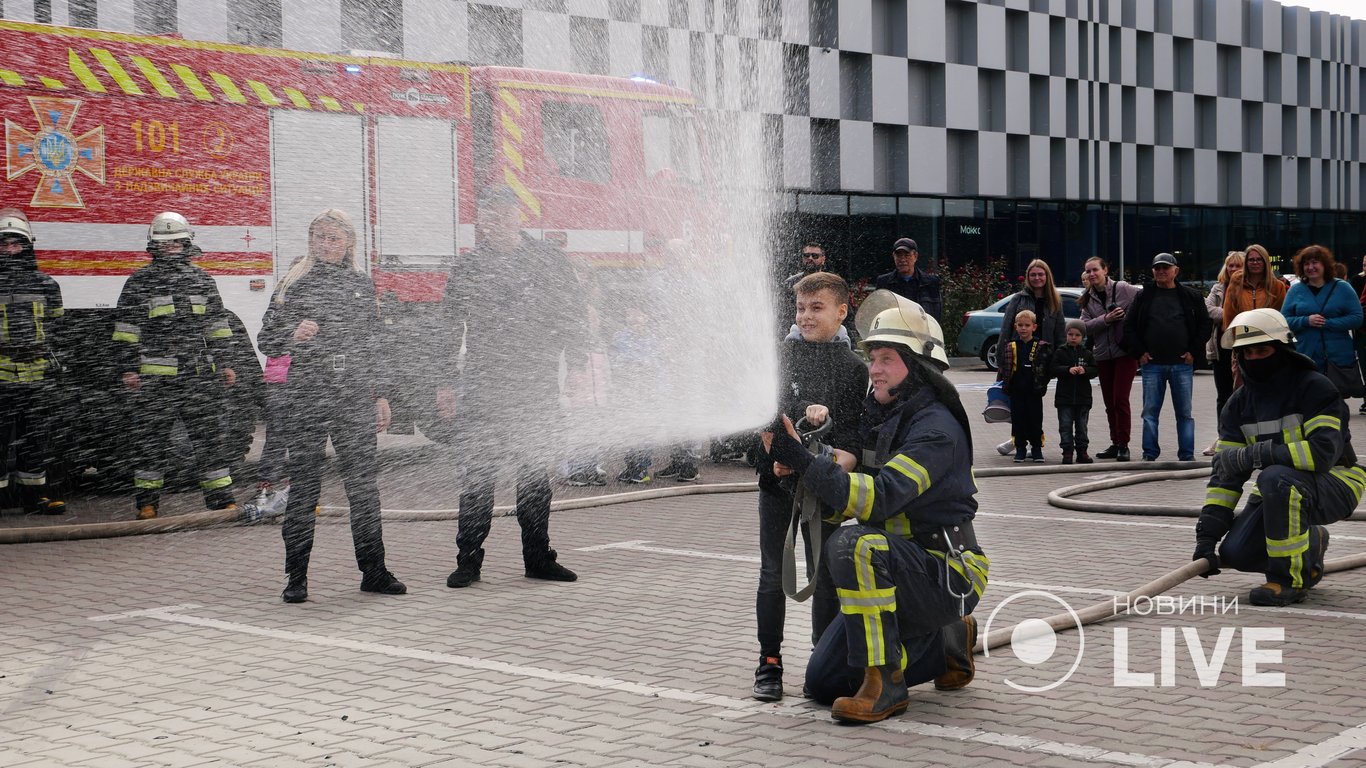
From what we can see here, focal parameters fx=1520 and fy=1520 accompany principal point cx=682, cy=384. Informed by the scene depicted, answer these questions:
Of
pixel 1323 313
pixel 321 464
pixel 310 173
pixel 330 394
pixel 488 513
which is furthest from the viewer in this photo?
pixel 310 173

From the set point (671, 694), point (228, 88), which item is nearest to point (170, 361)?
point (228, 88)

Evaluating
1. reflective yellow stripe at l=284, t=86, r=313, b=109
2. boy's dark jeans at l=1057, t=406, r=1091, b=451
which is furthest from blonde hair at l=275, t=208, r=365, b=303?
boy's dark jeans at l=1057, t=406, r=1091, b=451

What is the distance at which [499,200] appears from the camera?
8.34m

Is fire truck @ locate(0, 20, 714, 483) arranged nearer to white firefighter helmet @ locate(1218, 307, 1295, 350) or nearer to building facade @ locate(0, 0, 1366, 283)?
building facade @ locate(0, 0, 1366, 283)

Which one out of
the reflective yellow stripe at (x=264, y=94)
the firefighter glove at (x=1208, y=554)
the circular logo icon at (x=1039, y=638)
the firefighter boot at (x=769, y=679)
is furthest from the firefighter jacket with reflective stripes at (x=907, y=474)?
the reflective yellow stripe at (x=264, y=94)

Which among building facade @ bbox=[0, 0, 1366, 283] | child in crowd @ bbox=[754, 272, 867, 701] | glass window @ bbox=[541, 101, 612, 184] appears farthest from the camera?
building facade @ bbox=[0, 0, 1366, 283]

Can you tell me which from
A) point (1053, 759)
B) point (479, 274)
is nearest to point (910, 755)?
point (1053, 759)

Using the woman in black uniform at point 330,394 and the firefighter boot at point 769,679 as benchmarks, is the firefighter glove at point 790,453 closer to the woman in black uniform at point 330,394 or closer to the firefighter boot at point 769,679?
the firefighter boot at point 769,679

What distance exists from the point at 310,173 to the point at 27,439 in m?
4.79

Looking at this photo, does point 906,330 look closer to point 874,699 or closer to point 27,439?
point 874,699

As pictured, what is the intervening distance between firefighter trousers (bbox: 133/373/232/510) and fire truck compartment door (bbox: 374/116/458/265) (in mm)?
5173

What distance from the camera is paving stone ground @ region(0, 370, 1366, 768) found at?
507 cm

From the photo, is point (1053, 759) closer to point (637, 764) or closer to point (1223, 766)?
point (1223, 766)

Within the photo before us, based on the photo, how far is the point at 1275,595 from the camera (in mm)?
7223
